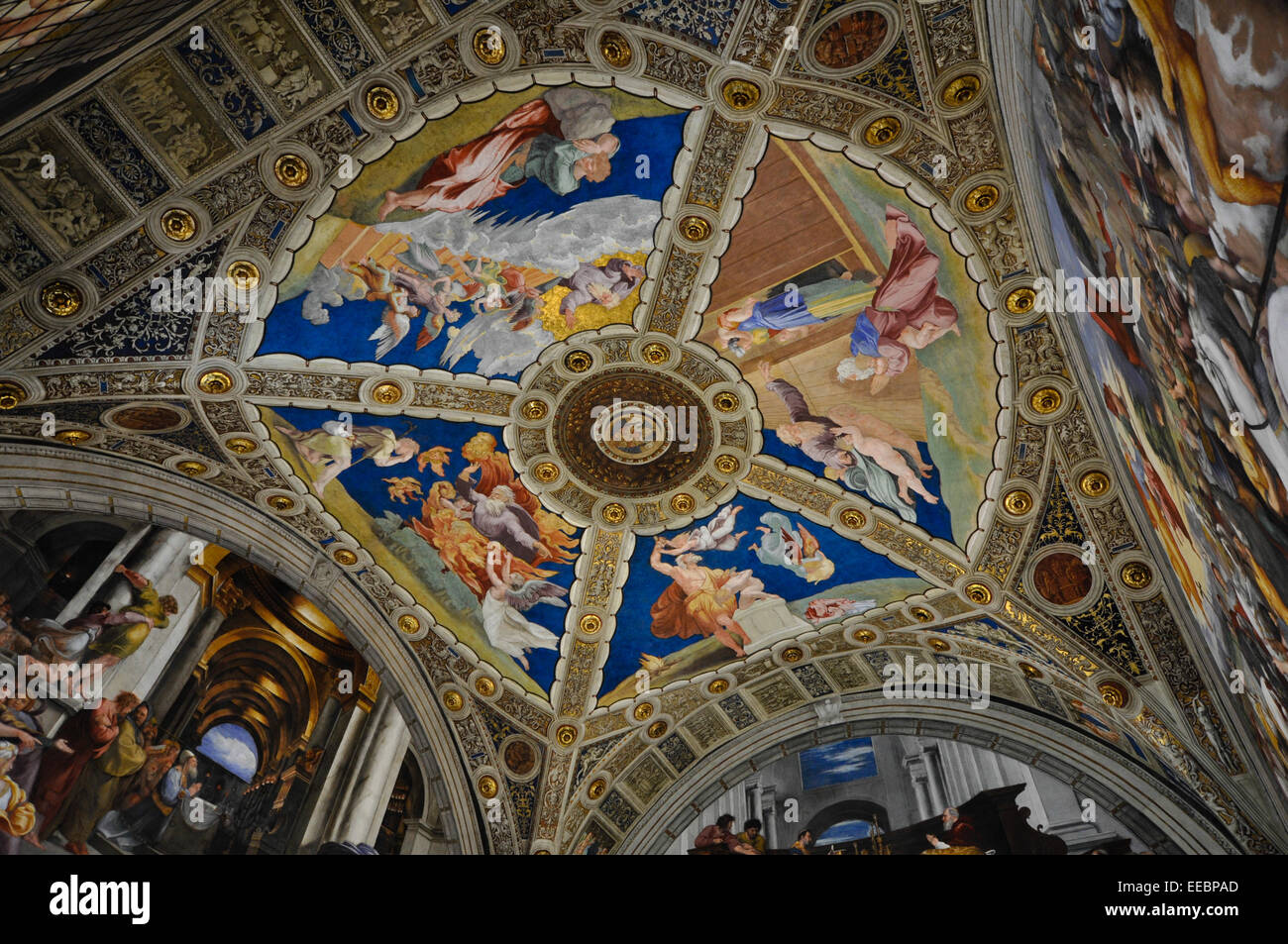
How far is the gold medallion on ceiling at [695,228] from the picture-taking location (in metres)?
10.3

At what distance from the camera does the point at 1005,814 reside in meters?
12.9

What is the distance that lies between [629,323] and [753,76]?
311 cm

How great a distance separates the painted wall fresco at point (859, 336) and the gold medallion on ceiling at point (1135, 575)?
5.38 feet

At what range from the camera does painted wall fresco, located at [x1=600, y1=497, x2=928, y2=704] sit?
12578 mm

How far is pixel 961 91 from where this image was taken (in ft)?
29.1

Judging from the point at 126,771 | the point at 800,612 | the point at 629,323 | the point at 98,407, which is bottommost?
the point at 126,771

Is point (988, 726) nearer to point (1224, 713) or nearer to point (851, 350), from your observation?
point (1224, 713)

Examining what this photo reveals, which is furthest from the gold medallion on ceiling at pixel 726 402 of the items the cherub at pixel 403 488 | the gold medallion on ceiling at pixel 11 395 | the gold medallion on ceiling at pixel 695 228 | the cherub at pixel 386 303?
the gold medallion on ceiling at pixel 11 395

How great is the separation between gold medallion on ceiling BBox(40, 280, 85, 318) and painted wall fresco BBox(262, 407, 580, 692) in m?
2.21

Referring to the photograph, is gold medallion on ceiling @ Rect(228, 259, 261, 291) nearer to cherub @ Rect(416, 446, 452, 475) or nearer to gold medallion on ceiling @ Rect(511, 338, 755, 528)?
cherub @ Rect(416, 446, 452, 475)

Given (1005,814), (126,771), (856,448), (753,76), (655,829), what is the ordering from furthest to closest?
1. (655,829)
2. (1005,814)
3. (856,448)
4. (126,771)
5. (753,76)

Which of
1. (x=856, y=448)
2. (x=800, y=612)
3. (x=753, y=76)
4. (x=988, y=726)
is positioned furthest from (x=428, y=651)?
(x=753, y=76)

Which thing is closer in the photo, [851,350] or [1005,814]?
[851,350]

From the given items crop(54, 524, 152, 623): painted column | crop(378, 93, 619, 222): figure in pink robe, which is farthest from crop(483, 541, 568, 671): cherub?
crop(378, 93, 619, 222): figure in pink robe
